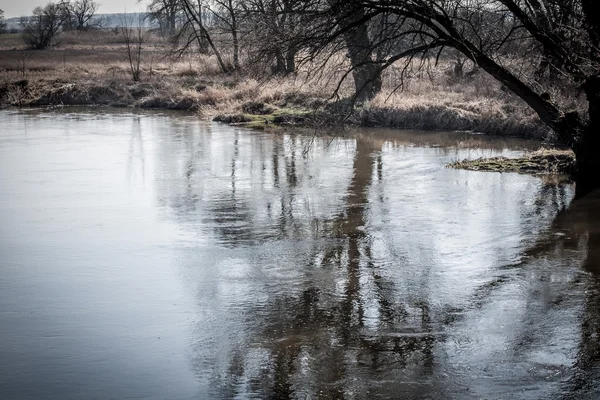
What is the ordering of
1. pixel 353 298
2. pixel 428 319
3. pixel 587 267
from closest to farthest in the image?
pixel 428 319 < pixel 353 298 < pixel 587 267

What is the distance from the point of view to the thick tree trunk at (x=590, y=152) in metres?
15.7

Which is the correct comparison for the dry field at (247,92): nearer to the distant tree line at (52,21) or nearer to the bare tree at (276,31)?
the bare tree at (276,31)

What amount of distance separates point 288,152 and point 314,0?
6160 mm

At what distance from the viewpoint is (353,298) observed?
1005 cm

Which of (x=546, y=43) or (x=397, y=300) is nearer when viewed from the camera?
(x=397, y=300)

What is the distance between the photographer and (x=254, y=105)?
30.2 metres

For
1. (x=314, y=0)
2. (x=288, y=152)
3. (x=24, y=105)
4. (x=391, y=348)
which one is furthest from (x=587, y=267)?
(x=24, y=105)

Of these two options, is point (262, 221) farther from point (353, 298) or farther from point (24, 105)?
point (24, 105)

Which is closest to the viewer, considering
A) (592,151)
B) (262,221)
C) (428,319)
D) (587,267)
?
(428,319)

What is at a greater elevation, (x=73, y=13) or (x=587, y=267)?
(x=73, y=13)

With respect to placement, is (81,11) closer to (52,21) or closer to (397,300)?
(52,21)

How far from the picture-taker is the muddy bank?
2466 cm


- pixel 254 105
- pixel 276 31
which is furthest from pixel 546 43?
pixel 254 105

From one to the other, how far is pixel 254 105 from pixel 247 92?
1562 mm
